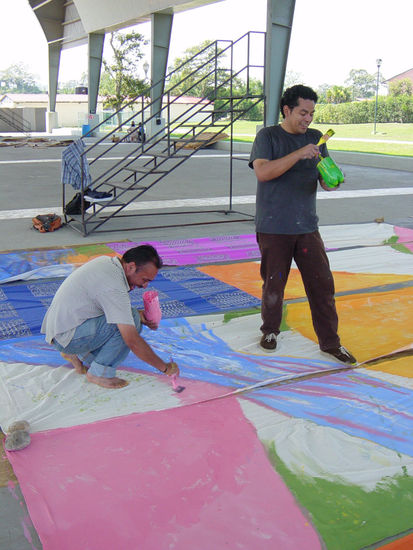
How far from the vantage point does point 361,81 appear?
309 feet

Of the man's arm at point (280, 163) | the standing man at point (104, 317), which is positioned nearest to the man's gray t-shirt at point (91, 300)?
the standing man at point (104, 317)

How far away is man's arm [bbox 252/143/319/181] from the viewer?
331cm

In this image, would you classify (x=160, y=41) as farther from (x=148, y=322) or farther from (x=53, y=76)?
(x=148, y=322)

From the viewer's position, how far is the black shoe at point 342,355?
12.1 feet

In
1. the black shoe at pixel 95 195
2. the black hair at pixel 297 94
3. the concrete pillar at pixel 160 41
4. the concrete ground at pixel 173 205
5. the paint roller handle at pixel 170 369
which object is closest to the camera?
the concrete ground at pixel 173 205

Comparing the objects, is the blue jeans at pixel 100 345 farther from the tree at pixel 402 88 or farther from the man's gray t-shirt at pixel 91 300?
the tree at pixel 402 88

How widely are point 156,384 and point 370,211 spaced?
269 inches

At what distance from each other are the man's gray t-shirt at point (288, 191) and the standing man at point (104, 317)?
37.9 inches

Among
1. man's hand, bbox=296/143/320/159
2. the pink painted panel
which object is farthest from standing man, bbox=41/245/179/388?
man's hand, bbox=296/143/320/159

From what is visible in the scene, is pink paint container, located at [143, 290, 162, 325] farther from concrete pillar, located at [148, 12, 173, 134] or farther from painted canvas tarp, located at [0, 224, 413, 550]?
concrete pillar, located at [148, 12, 173, 134]

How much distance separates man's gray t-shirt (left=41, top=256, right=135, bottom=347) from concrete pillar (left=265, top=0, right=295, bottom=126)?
8862 mm

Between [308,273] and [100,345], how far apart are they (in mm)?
1401

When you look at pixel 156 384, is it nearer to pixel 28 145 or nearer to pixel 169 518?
pixel 169 518

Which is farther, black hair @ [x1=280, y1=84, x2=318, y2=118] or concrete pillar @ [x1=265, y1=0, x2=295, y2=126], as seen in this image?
concrete pillar @ [x1=265, y1=0, x2=295, y2=126]
